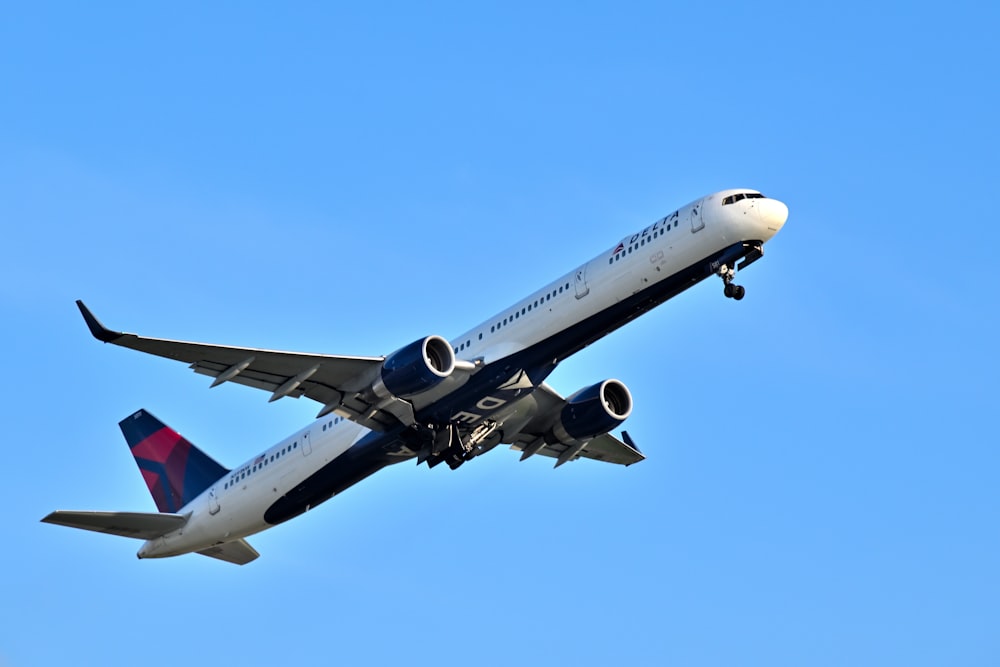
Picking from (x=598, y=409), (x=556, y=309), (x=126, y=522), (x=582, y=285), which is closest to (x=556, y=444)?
(x=598, y=409)

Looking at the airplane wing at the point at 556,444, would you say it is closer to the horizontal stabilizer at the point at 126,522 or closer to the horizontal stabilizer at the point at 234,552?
the horizontal stabilizer at the point at 234,552

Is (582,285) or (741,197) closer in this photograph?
(741,197)

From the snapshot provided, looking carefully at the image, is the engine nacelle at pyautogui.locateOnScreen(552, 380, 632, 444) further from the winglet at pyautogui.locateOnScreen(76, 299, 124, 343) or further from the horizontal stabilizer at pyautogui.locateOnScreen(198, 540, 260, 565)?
the winglet at pyautogui.locateOnScreen(76, 299, 124, 343)

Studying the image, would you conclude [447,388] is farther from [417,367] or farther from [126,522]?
[126,522]

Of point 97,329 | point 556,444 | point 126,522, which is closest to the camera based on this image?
point 97,329

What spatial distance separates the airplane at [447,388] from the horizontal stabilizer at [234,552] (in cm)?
5

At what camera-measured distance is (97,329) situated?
40.2 meters

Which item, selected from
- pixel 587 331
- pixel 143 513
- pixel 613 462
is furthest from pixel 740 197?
pixel 143 513

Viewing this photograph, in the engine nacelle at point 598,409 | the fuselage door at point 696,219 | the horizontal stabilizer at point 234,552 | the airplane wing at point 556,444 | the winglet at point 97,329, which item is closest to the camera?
the winglet at point 97,329

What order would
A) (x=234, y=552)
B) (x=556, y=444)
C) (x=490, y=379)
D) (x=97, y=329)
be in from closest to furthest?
1. (x=97, y=329)
2. (x=490, y=379)
3. (x=556, y=444)
4. (x=234, y=552)

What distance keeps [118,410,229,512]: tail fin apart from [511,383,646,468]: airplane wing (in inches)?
436

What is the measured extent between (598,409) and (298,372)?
11100mm

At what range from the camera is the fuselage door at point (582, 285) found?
4525cm

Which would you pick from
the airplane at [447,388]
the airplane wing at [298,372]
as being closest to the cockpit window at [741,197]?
the airplane at [447,388]
